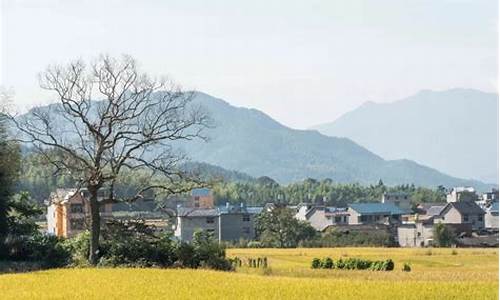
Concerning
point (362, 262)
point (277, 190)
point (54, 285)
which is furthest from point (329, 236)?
point (277, 190)

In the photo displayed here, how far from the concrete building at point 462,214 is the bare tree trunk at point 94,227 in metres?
56.1

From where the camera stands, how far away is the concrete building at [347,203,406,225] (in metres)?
80.8

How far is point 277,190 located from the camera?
131625 mm

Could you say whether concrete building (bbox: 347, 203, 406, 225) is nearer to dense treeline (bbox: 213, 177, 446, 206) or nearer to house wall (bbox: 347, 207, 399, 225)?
house wall (bbox: 347, 207, 399, 225)

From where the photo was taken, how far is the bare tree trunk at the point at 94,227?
84.4ft

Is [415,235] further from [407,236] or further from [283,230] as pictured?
[283,230]

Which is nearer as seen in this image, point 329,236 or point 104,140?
point 104,140

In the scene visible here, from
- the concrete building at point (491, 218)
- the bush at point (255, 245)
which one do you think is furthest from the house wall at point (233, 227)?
the concrete building at point (491, 218)


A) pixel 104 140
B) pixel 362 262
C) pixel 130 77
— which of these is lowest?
pixel 362 262

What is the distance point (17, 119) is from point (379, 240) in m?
36.7

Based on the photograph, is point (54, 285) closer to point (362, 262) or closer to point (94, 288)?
point (94, 288)

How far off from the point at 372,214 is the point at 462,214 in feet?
28.9

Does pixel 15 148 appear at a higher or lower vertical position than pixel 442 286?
higher

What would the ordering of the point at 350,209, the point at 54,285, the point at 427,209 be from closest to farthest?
the point at 54,285 → the point at 350,209 → the point at 427,209
